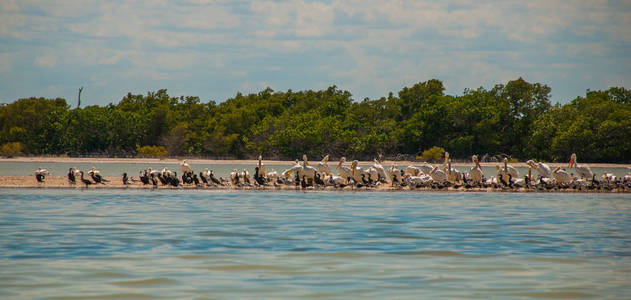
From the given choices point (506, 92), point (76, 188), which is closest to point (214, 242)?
point (76, 188)

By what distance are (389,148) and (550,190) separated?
57419 millimetres

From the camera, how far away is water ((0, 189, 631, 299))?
37.8ft

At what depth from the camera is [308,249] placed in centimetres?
1551

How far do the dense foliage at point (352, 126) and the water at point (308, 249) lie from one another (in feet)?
184

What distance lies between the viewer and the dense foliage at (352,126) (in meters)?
80.5

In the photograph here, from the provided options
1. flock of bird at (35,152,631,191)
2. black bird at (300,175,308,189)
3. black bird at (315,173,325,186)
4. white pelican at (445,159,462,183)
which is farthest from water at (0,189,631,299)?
white pelican at (445,159,462,183)

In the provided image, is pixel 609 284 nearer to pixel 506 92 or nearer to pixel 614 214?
pixel 614 214

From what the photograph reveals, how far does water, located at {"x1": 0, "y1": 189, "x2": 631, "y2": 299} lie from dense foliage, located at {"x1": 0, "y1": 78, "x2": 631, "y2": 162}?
184ft

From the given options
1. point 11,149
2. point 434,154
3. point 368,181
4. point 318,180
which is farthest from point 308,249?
point 11,149

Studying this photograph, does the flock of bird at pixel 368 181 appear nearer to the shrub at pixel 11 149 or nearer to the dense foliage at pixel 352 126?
the dense foliage at pixel 352 126

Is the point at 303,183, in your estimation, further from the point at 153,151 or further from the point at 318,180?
the point at 153,151

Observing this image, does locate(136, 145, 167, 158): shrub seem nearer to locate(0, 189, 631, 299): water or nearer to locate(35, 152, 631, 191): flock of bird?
locate(35, 152, 631, 191): flock of bird

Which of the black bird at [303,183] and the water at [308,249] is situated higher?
the black bird at [303,183]

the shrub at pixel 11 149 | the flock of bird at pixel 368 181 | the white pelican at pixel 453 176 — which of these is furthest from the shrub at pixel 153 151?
the white pelican at pixel 453 176
